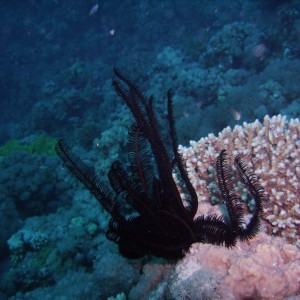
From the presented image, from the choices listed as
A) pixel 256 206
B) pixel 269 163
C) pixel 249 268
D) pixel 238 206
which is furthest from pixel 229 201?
pixel 269 163

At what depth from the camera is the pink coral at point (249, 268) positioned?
2367 millimetres

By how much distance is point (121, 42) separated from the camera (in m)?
22.3

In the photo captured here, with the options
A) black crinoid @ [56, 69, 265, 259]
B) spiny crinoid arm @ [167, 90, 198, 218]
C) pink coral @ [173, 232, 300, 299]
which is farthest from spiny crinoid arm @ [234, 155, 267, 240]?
spiny crinoid arm @ [167, 90, 198, 218]

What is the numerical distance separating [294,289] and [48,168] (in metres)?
8.28

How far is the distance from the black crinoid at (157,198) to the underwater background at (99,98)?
528 mm

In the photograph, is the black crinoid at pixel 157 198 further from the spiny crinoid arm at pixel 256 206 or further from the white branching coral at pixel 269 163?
the white branching coral at pixel 269 163

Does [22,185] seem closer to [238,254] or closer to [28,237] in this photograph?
[28,237]

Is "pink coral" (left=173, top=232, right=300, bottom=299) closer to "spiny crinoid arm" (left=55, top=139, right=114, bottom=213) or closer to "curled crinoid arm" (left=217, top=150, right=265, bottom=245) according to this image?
"curled crinoid arm" (left=217, top=150, right=265, bottom=245)

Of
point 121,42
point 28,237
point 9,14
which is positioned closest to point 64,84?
point 121,42

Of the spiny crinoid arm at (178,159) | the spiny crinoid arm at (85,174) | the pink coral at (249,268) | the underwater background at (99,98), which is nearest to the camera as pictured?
the pink coral at (249,268)

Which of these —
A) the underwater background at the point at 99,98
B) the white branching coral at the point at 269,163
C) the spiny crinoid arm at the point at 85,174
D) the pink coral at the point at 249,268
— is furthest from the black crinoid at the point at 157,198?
the white branching coral at the point at 269,163

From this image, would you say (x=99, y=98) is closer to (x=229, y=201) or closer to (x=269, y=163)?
(x=269, y=163)

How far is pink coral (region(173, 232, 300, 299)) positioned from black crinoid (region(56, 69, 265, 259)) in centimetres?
12

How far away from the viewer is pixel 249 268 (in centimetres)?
239
